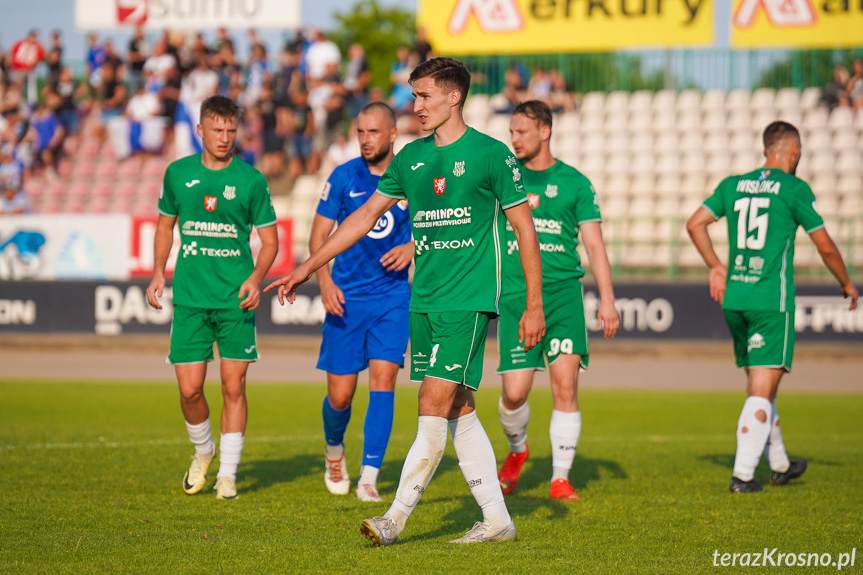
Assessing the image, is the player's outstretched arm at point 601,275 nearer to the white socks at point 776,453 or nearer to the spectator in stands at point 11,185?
the white socks at point 776,453

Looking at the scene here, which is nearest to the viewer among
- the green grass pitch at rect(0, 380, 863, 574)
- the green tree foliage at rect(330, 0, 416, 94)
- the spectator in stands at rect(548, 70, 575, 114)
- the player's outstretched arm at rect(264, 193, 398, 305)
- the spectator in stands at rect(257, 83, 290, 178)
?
the green grass pitch at rect(0, 380, 863, 574)

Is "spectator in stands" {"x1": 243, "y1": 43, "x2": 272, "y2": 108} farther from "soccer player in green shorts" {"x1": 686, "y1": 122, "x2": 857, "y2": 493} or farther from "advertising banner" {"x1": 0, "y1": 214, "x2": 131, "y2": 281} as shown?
"soccer player in green shorts" {"x1": 686, "y1": 122, "x2": 857, "y2": 493}

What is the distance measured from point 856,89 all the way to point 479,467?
21.2 m

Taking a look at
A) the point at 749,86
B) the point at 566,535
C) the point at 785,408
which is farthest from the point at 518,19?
the point at 566,535

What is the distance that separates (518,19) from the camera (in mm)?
25031

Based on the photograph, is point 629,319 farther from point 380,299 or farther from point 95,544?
point 95,544

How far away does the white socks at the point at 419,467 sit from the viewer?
4.96 meters

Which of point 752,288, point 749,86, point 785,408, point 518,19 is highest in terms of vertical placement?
point 518,19

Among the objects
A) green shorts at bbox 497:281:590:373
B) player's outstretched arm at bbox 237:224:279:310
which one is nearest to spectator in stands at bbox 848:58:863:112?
green shorts at bbox 497:281:590:373

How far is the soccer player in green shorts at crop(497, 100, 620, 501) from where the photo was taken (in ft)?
22.4

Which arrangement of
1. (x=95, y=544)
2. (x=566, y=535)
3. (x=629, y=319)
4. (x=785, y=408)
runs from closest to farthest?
1. (x=95, y=544)
2. (x=566, y=535)
3. (x=785, y=408)
4. (x=629, y=319)

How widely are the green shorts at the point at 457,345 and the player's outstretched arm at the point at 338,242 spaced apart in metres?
0.59

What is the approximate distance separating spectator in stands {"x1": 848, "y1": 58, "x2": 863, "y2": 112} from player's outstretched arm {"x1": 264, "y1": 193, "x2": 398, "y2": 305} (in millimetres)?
20719

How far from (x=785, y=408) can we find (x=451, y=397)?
8.70 metres
